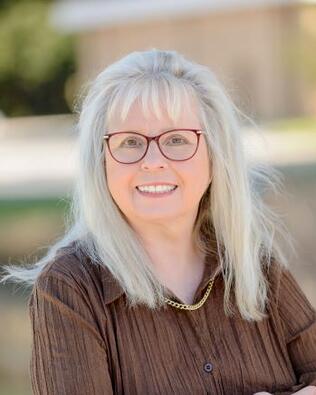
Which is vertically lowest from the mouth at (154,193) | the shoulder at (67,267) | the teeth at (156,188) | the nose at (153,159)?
the shoulder at (67,267)

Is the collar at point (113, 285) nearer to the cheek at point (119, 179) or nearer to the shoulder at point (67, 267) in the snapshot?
the shoulder at point (67, 267)

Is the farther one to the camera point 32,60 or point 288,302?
point 32,60

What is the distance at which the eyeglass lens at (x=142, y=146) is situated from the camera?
2441 millimetres

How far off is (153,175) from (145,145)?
0.08 m

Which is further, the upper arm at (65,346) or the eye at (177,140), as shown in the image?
the eye at (177,140)

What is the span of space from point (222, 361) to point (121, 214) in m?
0.45

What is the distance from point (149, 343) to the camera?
2406 mm

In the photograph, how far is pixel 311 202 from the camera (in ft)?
32.9

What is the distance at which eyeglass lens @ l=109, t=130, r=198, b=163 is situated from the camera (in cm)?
244

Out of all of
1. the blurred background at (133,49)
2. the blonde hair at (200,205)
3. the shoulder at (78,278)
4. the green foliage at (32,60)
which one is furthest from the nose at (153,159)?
the green foliage at (32,60)

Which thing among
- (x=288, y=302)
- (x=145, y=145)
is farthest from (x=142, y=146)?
(x=288, y=302)

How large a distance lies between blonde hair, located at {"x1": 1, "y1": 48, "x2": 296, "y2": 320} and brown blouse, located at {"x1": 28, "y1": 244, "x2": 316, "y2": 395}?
0.04 metres

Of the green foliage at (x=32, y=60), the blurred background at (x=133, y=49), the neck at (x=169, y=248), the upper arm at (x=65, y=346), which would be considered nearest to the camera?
the upper arm at (x=65, y=346)

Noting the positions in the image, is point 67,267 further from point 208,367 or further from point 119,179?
point 208,367
